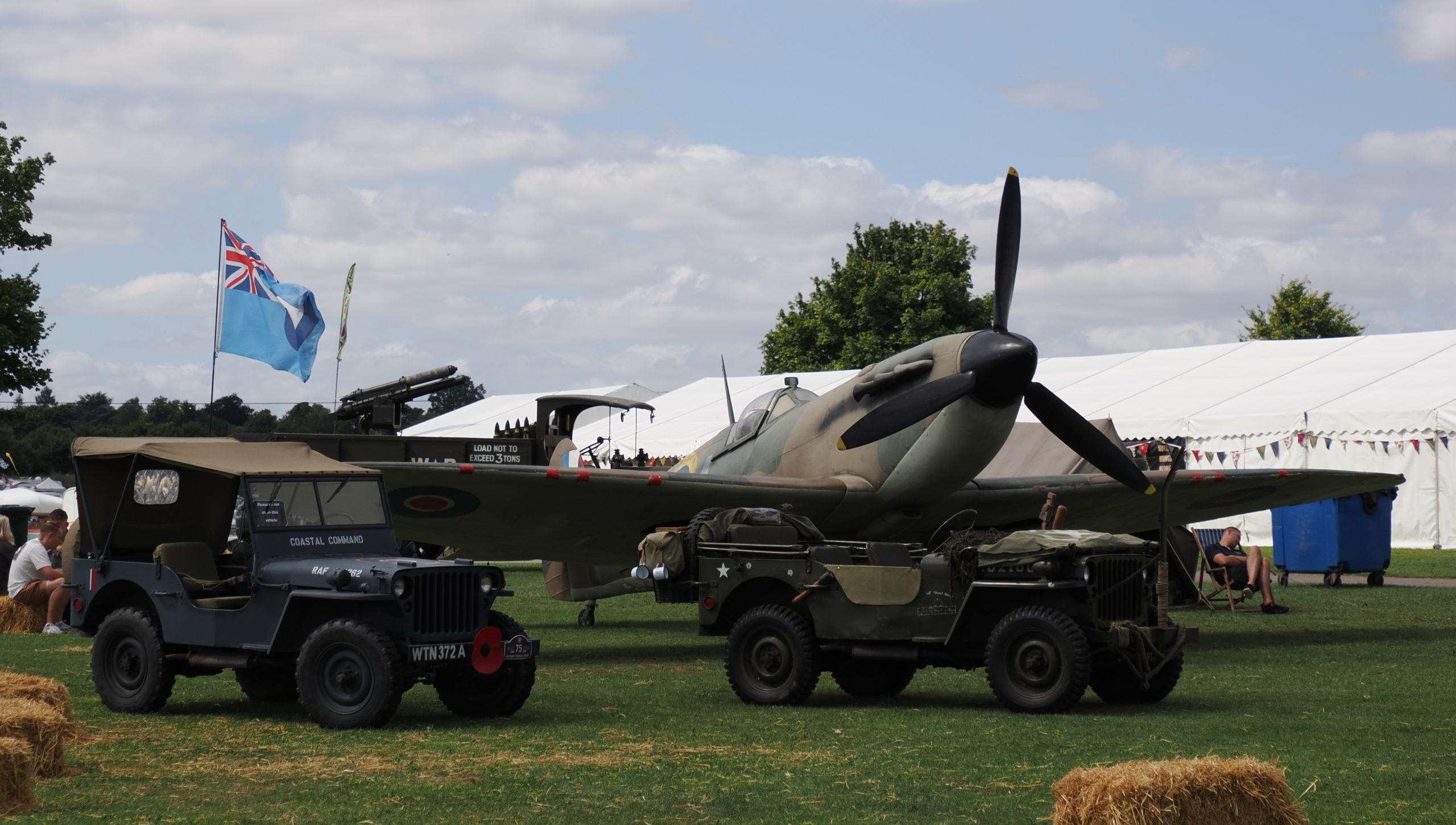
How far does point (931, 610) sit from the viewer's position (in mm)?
10156

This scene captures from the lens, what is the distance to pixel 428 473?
13180 millimetres

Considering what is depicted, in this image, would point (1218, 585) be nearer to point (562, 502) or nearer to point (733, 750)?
point (562, 502)

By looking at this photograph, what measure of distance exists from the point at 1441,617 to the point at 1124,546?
9.36 metres

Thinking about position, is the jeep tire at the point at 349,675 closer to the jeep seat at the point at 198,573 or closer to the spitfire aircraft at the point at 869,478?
the jeep seat at the point at 198,573

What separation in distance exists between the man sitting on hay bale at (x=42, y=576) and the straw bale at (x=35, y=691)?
8.78 metres

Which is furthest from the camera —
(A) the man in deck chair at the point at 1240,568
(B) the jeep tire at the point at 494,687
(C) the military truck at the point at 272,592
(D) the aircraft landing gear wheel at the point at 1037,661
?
(A) the man in deck chair at the point at 1240,568

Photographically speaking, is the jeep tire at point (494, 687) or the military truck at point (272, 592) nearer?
the military truck at point (272, 592)

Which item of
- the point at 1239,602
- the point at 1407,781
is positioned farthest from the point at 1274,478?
the point at 1407,781

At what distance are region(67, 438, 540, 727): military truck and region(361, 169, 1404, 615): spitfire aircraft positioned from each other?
218 centimetres

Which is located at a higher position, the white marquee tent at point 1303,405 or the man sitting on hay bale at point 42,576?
the white marquee tent at point 1303,405

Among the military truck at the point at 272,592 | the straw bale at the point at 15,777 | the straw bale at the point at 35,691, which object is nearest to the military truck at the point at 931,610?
the military truck at the point at 272,592

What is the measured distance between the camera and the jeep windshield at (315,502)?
10008 millimetres

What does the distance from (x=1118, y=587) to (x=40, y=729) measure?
694 centimetres

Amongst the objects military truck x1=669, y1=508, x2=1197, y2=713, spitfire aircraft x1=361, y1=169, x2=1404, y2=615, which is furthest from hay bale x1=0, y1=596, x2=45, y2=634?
military truck x1=669, y1=508, x2=1197, y2=713
